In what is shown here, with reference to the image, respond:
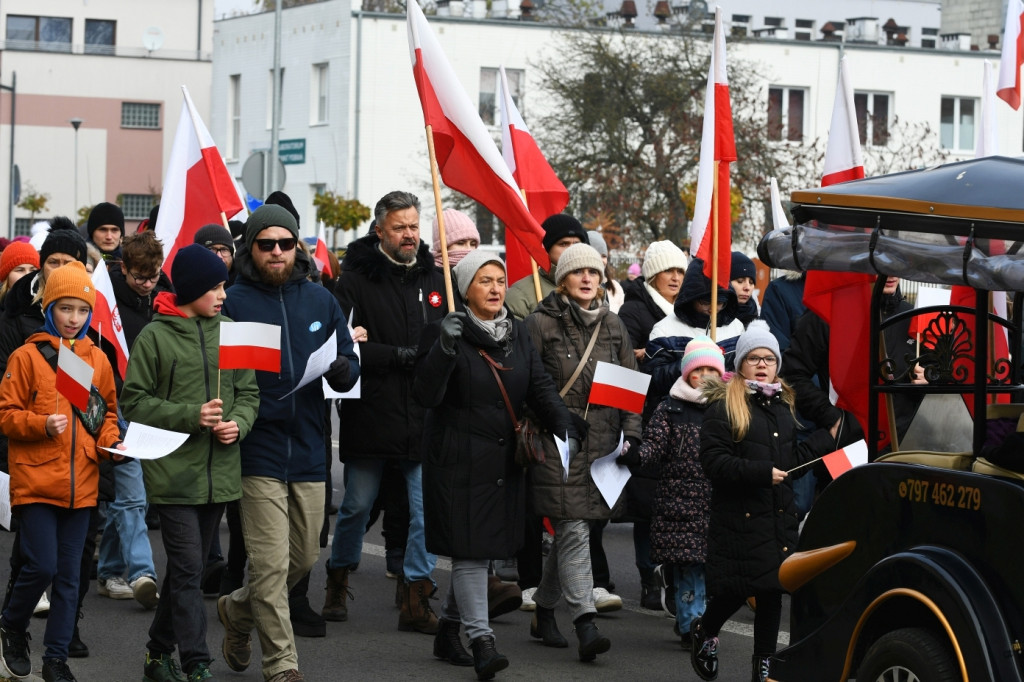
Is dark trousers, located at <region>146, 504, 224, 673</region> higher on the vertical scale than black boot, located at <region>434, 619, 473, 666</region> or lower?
higher

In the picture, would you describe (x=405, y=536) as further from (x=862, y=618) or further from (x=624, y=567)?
(x=862, y=618)

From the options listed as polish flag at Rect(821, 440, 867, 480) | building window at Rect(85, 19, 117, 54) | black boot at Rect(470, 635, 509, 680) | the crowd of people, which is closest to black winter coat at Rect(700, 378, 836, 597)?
the crowd of people

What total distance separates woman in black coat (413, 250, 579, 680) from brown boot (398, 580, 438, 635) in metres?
0.81

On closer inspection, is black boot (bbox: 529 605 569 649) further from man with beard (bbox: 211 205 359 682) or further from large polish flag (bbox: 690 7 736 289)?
large polish flag (bbox: 690 7 736 289)

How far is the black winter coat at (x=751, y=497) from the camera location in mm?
7281

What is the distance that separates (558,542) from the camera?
8.23m

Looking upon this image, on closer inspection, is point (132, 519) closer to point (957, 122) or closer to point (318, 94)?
point (318, 94)

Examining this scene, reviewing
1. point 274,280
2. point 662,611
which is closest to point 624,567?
point 662,611

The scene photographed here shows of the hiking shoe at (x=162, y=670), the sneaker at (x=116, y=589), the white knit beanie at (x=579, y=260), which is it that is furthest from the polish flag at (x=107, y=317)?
the white knit beanie at (x=579, y=260)

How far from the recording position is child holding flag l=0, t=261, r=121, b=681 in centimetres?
719

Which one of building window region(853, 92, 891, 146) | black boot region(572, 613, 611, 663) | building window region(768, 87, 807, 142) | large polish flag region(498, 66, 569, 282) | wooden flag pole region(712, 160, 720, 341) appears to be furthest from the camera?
building window region(768, 87, 807, 142)

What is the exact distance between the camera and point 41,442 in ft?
23.7

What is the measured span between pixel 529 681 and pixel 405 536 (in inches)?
89.3

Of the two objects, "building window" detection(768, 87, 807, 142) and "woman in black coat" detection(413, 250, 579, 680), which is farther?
"building window" detection(768, 87, 807, 142)
